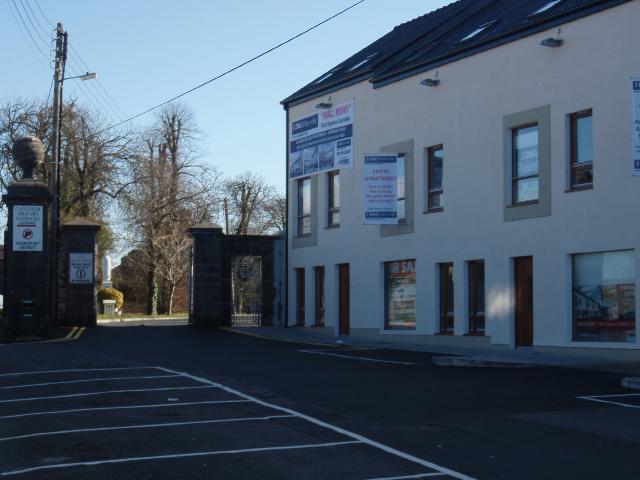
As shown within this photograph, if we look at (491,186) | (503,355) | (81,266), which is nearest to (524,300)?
(503,355)

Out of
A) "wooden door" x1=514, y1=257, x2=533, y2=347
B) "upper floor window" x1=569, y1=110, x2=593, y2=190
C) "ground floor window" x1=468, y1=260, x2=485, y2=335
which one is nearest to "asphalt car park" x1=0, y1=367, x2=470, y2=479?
"upper floor window" x1=569, y1=110, x2=593, y2=190

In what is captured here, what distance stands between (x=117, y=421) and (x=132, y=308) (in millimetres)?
53404

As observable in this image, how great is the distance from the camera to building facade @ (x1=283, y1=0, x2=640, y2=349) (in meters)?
20.9

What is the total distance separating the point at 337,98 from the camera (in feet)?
104

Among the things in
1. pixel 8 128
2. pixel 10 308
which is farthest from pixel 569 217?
pixel 8 128

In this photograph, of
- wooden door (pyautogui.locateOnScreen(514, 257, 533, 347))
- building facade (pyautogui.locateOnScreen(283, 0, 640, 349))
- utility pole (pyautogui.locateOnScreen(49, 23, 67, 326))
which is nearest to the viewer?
building facade (pyautogui.locateOnScreen(283, 0, 640, 349))

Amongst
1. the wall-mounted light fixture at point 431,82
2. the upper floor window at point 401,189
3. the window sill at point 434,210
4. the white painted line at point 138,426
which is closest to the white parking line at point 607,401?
the white painted line at point 138,426

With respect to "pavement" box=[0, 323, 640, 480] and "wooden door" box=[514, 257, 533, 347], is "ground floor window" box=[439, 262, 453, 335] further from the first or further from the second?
"pavement" box=[0, 323, 640, 480]

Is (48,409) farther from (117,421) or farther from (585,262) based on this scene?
(585,262)

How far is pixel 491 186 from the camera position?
24.4m

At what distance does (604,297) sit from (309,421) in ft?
37.6

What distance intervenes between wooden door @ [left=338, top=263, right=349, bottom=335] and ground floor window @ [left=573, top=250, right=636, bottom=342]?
10523 millimetres

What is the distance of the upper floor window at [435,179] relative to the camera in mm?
26641

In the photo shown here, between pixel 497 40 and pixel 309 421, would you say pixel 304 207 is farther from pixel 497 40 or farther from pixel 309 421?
pixel 309 421
